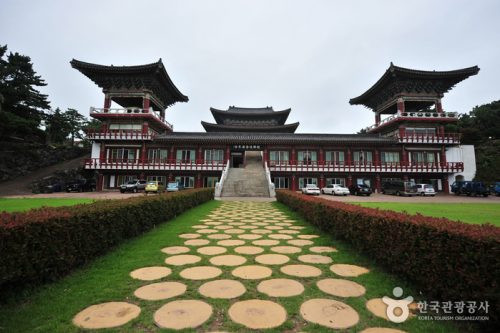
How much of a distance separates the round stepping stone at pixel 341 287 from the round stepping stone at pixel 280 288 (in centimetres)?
34

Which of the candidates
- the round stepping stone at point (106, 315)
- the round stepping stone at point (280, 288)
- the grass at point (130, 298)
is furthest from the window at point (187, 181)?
the round stepping stone at point (106, 315)

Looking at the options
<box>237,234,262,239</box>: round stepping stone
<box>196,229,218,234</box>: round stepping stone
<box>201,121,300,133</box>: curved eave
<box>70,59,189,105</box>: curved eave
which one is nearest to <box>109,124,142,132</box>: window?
<box>70,59,189,105</box>: curved eave

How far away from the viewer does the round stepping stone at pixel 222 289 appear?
3050 mm

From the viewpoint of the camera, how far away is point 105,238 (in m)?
4.79

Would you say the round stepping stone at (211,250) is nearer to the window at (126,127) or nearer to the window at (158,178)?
the window at (158,178)

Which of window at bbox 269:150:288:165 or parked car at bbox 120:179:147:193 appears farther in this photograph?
window at bbox 269:150:288:165

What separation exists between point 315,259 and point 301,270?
0.75 meters

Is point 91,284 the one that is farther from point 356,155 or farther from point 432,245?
point 356,155

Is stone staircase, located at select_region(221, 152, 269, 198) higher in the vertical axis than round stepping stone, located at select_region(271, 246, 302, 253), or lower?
higher

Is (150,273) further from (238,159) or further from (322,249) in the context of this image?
→ (238,159)

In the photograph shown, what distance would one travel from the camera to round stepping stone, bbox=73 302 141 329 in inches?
95.3

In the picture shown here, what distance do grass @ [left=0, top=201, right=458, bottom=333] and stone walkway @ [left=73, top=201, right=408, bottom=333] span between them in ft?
0.19

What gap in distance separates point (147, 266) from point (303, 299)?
277 centimetres

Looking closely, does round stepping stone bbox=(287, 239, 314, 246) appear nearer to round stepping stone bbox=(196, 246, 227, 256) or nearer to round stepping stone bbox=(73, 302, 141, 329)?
round stepping stone bbox=(196, 246, 227, 256)
